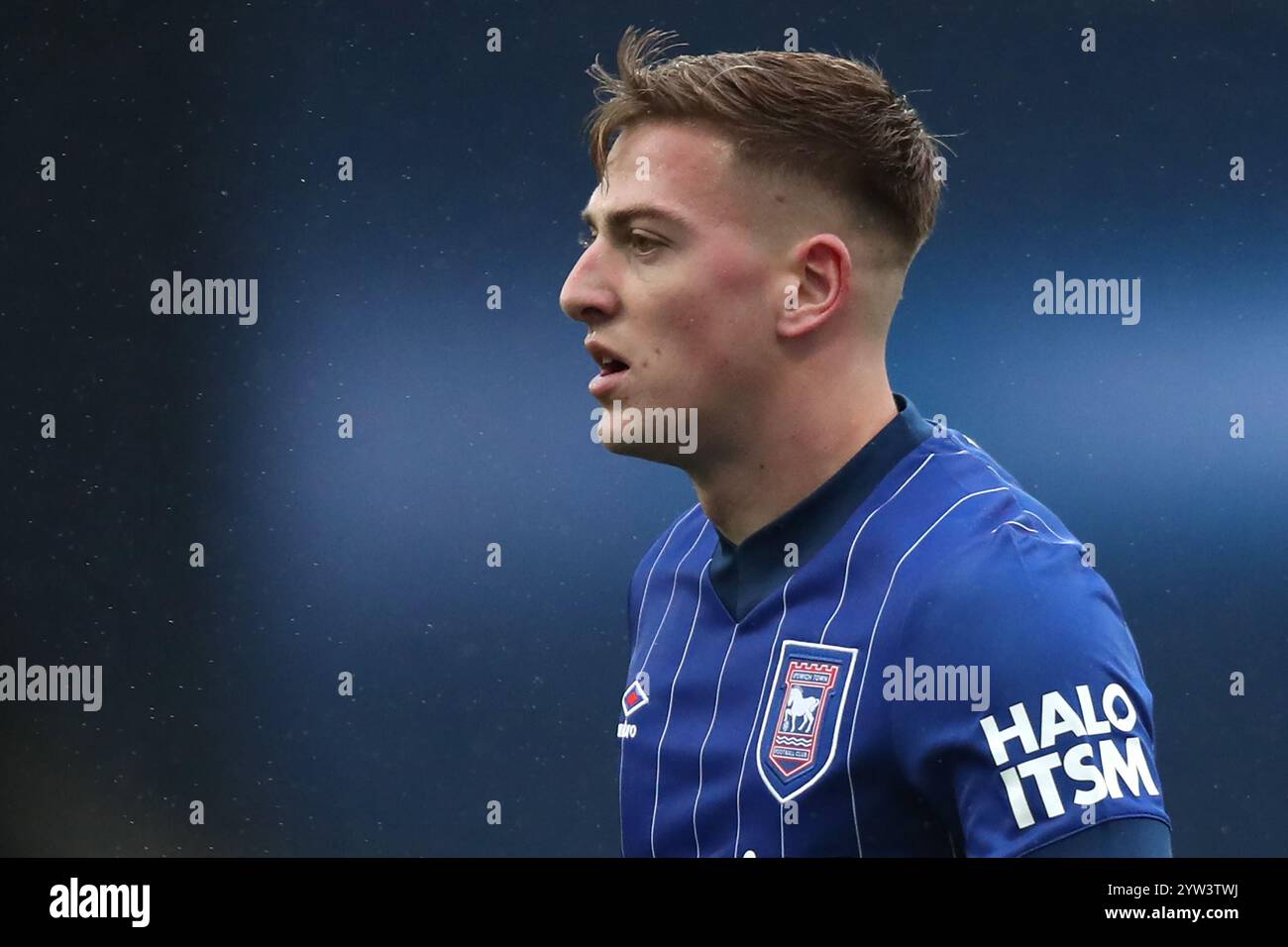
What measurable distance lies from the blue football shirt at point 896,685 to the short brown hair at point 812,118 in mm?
265

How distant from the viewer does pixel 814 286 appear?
1.51 meters

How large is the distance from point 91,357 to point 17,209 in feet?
1.39

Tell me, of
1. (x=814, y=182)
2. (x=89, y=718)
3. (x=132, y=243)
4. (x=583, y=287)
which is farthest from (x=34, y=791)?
(x=814, y=182)

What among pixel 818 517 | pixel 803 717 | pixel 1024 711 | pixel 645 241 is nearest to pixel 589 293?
pixel 645 241

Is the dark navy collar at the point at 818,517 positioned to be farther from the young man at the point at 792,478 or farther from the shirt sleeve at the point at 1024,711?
the shirt sleeve at the point at 1024,711

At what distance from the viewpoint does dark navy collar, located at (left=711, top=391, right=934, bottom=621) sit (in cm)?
147

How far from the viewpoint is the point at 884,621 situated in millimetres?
1326

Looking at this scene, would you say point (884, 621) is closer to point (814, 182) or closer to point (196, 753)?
point (814, 182)

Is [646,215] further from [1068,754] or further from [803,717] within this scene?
[1068,754]

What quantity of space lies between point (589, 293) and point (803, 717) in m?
0.53

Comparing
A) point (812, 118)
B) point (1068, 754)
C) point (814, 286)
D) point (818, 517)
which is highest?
point (812, 118)

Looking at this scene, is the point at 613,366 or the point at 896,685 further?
the point at 613,366

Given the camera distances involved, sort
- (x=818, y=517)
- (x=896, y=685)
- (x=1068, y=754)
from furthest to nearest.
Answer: (x=818, y=517) < (x=896, y=685) < (x=1068, y=754)

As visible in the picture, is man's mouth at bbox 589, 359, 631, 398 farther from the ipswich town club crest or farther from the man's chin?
the ipswich town club crest
